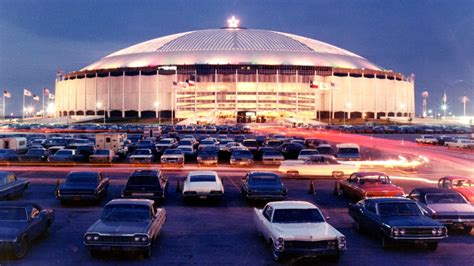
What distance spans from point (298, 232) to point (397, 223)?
3.17 meters

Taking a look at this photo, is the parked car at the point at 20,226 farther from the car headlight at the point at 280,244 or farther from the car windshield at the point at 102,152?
the car windshield at the point at 102,152

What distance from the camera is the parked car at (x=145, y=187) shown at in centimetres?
2259

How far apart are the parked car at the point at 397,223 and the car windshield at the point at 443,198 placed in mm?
2470

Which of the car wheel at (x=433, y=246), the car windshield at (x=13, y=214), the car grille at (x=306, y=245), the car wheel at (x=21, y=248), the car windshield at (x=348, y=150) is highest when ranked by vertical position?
the car windshield at (x=348, y=150)

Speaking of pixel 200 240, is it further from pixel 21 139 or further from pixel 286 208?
pixel 21 139

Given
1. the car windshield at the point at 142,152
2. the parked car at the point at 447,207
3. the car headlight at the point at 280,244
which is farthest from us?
the car windshield at the point at 142,152

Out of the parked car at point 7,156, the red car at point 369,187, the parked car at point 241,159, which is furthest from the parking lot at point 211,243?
the parked car at point 7,156

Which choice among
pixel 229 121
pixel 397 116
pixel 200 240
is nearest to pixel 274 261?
pixel 200 240

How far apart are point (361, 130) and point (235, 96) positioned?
197 feet

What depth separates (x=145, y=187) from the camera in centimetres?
2291

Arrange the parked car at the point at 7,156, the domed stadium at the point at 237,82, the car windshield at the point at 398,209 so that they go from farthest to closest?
the domed stadium at the point at 237,82 → the parked car at the point at 7,156 → the car windshield at the point at 398,209

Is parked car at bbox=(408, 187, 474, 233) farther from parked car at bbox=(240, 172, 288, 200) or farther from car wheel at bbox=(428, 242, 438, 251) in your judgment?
parked car at bbox=(240, 172, 288, 200)

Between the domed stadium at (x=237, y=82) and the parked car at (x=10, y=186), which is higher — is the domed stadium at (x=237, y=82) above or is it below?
above

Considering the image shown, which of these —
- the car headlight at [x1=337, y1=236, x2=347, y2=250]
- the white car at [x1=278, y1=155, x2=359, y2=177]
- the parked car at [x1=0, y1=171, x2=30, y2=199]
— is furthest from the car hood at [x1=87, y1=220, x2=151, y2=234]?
the white car at [x1=278, y1=155, x2=359, y2=177]
